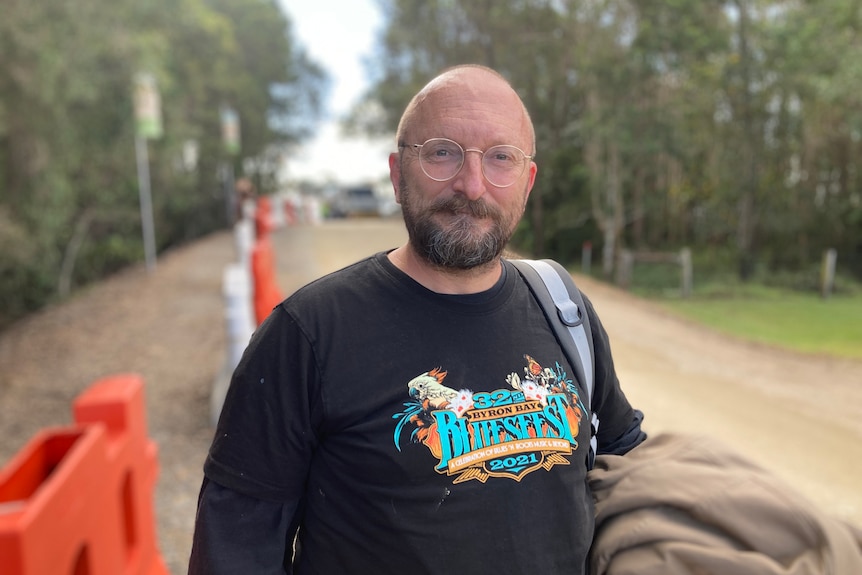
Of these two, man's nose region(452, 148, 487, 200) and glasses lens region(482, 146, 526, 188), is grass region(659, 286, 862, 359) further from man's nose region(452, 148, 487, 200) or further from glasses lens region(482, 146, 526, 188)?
man's nose region(452, 148, 487, 200)

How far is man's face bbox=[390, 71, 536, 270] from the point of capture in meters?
1.68

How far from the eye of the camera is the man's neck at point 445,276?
1.71m

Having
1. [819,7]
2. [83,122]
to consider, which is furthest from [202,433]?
[819,7]

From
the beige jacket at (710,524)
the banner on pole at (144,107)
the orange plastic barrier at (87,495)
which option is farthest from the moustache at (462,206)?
the banner on pole at (144,107)

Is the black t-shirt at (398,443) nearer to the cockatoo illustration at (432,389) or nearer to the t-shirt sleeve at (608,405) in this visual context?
the cockatoo illustration at (432,389)

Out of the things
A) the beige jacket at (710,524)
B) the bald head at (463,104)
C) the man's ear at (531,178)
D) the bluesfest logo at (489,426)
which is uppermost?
the bald head at (463,104)

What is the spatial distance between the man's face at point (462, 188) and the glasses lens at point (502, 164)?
0.05ft

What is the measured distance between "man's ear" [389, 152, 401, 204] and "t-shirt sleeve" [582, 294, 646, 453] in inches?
24.4

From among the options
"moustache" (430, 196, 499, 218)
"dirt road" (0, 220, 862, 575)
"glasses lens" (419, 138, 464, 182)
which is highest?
"glasses lens" (419, 138, 464, 182)

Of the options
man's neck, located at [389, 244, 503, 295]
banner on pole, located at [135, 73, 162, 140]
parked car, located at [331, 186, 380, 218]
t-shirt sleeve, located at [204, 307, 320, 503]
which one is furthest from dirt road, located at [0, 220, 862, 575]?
parked car, located at [331, 186, 380, 218]

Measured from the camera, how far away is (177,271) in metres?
15.6

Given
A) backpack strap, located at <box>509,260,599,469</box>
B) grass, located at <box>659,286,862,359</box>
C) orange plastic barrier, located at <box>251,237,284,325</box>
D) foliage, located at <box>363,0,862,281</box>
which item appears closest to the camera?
backpack strap, located at <box>509,260,599,469</box>

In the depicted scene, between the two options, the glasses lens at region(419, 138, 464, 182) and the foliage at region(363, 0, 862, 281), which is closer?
the glasses lens at region(419, 138, 464, 182)

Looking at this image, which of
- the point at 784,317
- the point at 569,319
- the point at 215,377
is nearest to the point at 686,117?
the point at 784,317
